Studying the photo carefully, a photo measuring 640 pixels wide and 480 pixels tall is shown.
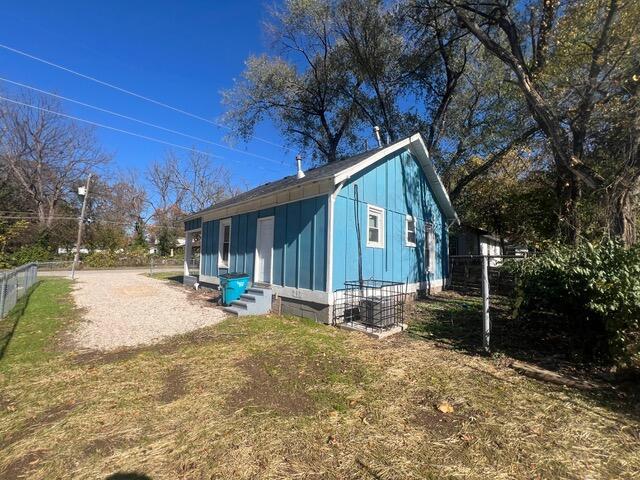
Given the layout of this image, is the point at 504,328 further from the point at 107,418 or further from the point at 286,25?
the point at 286,25

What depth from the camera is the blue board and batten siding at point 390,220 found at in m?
7.88

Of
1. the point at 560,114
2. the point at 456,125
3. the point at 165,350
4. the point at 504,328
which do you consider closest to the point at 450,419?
the point at 504,328

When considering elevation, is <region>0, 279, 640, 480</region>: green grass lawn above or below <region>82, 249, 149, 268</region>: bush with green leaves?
below

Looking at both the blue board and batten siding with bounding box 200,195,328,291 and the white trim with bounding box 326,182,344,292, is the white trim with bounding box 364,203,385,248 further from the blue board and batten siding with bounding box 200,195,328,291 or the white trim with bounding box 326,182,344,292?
the blue board and batten siding with bounding box 200,195,328,291

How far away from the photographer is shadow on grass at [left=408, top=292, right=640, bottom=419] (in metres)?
3.89

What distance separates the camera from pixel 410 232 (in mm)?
10891

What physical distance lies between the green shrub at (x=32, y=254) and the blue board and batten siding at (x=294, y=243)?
27.5m

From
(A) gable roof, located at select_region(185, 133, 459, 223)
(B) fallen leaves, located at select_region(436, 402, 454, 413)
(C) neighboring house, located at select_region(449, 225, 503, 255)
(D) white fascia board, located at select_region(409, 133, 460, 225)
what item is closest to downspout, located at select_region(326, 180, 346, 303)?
(A) gable roof, located at select_region(185, 133, 459, 223)

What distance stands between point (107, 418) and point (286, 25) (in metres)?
19.3

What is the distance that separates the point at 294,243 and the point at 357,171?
2.36 metres

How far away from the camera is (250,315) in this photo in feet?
27.1

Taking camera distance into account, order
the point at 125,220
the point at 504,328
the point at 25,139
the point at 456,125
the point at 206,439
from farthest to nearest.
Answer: the point at 125,220, the point at 25,139, the point at 456,125, the point at 504,328, the point at 206,439

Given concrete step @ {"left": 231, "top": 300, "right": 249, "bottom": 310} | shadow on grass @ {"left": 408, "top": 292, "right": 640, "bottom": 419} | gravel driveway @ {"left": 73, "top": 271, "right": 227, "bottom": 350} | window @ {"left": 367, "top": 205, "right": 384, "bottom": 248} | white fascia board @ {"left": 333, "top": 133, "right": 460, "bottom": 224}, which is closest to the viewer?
shadow on grass @ {"left": 408, "top": 292, "right": 640, "bottom": 419}

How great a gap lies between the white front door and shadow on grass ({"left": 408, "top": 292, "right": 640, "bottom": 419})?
13.6 ft
